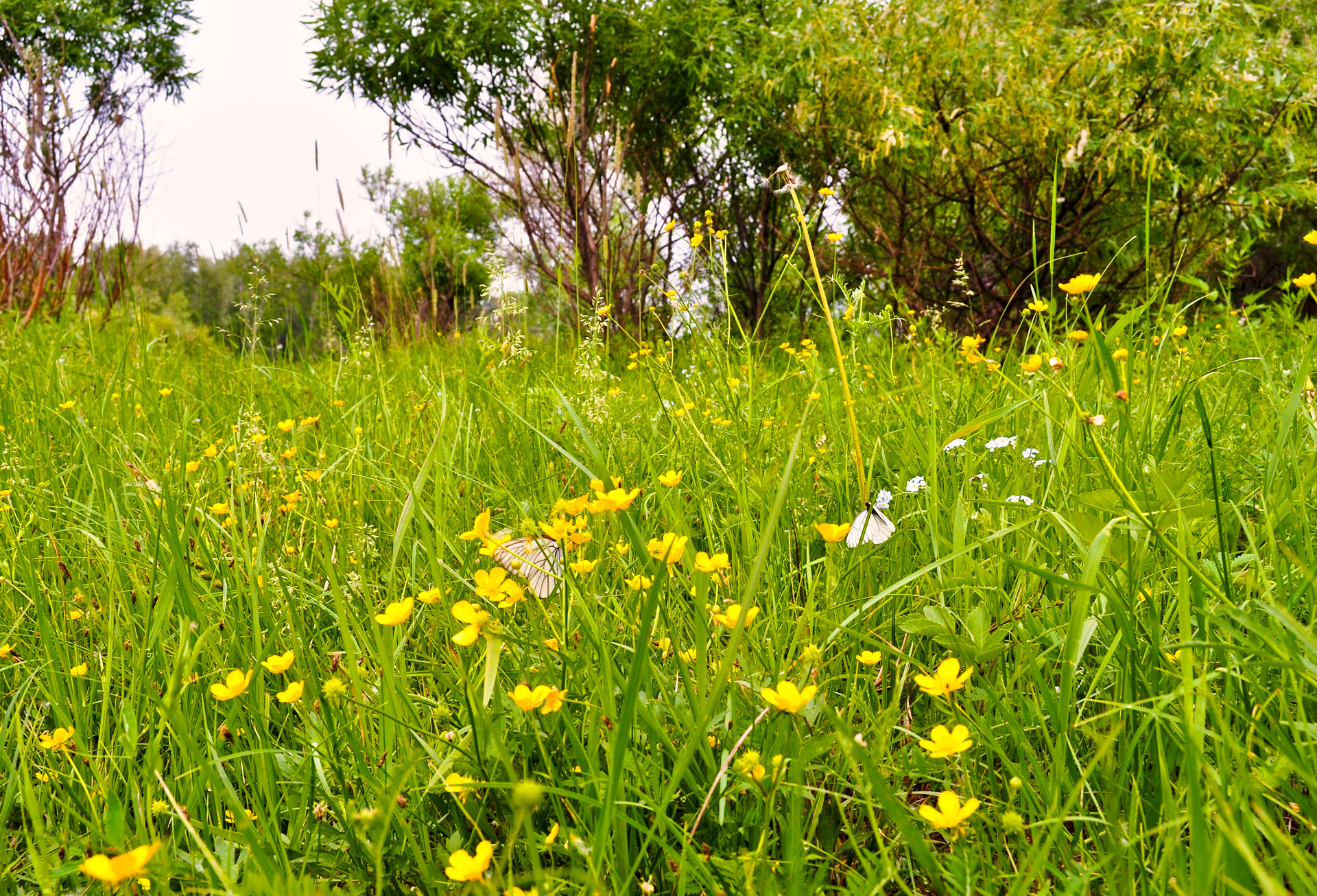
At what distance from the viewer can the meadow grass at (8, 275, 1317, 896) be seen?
0.63 metres

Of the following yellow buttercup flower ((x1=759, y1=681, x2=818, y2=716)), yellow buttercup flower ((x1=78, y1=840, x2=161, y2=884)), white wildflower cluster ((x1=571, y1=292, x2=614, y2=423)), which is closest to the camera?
yellow buttercup flower ((x1=78, y1=840, x2=161, y2=884))

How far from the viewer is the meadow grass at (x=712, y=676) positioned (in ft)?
2.06

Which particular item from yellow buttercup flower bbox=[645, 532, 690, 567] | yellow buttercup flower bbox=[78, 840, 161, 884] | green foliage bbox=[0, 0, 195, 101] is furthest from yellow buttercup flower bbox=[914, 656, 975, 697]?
green foliage bbox=[0, 0, 195, 101]

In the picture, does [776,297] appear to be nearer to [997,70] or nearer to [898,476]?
[997,70]

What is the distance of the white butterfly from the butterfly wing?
35 centimetres

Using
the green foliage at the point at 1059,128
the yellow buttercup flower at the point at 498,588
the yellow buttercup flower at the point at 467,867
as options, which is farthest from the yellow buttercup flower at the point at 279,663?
the green foliage at the point at 1059,128

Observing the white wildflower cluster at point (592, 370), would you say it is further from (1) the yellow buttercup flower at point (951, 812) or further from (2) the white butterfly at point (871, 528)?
(1) the yellow buttercup flower at point (951, 812)

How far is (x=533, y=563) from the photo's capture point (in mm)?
976

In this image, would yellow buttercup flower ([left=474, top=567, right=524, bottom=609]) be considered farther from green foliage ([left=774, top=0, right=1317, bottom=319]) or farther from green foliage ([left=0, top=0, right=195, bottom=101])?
green foliage ([left=0, top=0, right=195, bottom=101])

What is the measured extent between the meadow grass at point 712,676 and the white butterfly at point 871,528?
0.22 ft

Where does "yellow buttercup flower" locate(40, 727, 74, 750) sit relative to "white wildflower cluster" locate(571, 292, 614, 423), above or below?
below

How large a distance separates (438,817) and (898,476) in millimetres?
878

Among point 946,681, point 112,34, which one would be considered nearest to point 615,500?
point 946,681

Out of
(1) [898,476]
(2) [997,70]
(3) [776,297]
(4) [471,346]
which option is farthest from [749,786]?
(3) [776,297]
